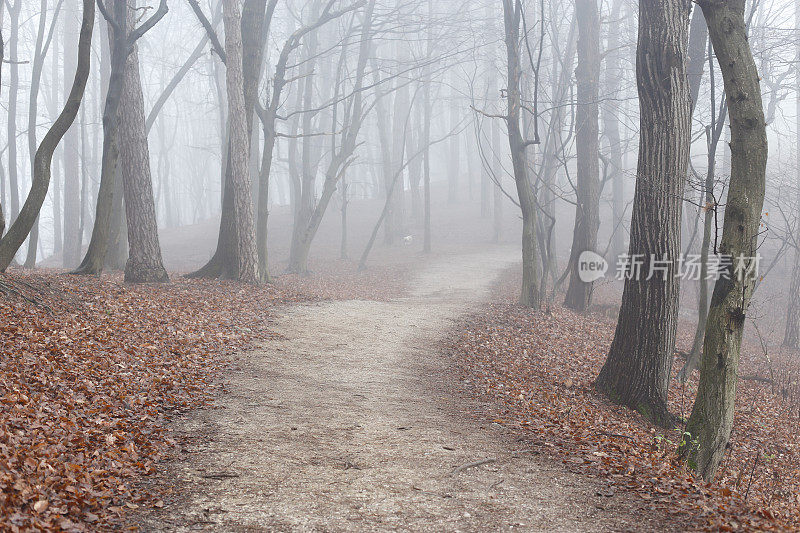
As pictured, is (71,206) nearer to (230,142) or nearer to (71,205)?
(71,205)

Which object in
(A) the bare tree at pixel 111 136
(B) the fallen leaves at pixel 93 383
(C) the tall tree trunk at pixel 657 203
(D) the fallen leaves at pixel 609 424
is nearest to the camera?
(B) the fallen leaves at pixel 93 383

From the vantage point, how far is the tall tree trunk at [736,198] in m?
5.82

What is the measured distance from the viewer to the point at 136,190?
13273mm

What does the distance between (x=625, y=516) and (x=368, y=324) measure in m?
7.72

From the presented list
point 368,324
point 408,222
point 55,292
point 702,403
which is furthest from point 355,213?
point 702,403

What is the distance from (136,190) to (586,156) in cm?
1130

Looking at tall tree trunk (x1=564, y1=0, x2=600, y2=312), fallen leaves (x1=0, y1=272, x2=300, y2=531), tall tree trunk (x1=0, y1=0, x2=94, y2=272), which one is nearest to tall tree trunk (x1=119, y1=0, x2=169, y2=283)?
fallen leaves (x1=0, y1=272, x2=300, y2=531)

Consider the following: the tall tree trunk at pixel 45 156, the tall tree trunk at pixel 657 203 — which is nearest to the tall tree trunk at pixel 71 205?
the tall tree trunk at pixel 45 156

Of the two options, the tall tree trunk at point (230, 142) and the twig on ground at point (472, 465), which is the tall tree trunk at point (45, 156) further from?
the twig on ground at point (472, 465)

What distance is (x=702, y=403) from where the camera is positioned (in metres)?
6.23

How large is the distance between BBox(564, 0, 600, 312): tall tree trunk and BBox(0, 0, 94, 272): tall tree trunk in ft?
38.0

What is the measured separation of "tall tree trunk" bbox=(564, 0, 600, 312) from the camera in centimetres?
1659

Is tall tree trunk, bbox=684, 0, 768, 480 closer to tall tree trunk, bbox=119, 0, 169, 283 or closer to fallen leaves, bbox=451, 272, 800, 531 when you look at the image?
fallen leaves, bbox=451, 272, 800, 531

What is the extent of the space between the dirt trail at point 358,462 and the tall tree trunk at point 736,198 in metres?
1.98
